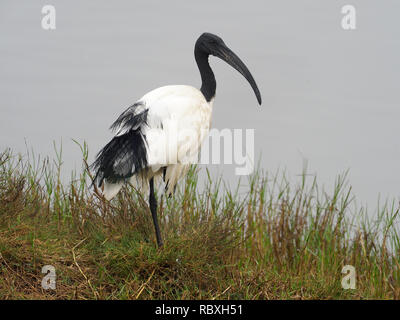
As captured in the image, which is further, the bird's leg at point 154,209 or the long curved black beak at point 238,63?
the long curved black beak at point 238,63

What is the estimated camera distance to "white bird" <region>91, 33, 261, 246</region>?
452 cm

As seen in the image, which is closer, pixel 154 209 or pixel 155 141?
pixel 155 141

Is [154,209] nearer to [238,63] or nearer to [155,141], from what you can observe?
[155,141]

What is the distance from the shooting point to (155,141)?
454cm

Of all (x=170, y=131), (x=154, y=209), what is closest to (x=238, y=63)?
(x=170, y=131)

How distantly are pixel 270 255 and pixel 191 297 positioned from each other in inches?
61.7

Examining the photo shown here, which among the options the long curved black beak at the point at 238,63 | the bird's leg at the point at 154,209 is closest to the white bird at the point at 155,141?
the bird's leg at the point at 154,209

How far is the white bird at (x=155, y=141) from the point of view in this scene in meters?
4.52

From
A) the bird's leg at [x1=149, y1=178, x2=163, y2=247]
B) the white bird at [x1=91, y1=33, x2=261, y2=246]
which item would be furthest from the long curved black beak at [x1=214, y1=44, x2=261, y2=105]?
the bird's leg at [x1=149, y1=178, x2=163, y2=247]

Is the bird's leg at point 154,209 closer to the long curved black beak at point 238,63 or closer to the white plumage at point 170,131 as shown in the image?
the white plumage at point 170,131

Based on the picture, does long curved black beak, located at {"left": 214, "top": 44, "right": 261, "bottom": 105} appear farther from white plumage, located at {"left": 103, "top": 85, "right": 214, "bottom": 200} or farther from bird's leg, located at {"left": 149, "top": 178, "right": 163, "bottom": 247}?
bird's leg, located at {"left": 149, "top": 178, "right": 163, "bottom": 247}

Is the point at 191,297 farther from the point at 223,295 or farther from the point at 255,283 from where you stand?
the point at 255,283

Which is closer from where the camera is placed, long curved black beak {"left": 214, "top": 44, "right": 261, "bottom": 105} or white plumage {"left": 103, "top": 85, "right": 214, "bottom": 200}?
white plumage {"left": 103, "top": 85, "right": 214, "bottom": 200}
